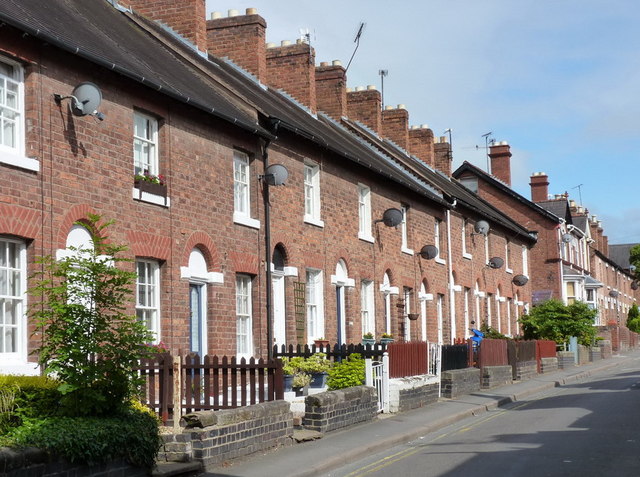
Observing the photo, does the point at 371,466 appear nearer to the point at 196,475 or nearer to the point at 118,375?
the point at 196,475

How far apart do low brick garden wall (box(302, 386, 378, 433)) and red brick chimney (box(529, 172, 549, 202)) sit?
45869 mm

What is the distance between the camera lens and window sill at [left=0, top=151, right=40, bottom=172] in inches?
538

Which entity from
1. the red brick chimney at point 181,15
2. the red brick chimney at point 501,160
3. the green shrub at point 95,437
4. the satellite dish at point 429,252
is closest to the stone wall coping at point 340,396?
the green shrub at point 95,437

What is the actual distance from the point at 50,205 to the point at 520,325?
119 feet

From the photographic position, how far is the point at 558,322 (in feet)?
137

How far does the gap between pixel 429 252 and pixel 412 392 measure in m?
12.1

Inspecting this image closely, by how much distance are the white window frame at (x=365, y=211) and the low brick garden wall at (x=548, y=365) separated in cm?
1138

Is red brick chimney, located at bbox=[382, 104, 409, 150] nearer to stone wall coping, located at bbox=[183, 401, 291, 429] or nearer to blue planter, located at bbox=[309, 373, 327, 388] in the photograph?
blue planter, located at bbox=[309, 373, 327, 388]

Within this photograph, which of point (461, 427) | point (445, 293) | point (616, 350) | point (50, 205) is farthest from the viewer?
point (616, 350)

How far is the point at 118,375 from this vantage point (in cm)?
1059

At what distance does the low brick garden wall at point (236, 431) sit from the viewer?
38.6ft

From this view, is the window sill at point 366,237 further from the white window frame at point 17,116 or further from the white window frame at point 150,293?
the white window frame at point 17,116

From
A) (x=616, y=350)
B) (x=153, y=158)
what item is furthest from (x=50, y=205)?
(x=616, y=350)

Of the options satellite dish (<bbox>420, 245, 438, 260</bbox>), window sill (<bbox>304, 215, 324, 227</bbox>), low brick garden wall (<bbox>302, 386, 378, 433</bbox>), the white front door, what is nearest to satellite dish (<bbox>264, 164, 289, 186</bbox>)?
the white front door
